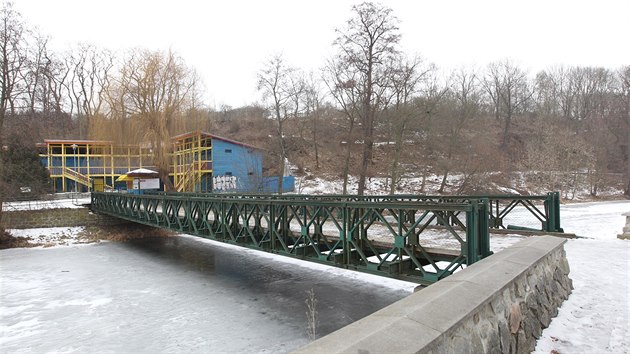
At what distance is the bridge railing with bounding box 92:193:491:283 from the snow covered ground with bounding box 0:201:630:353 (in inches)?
54.8

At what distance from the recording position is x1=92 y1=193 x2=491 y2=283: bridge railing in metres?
6.12

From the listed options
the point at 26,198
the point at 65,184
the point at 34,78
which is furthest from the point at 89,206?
the point at 65,184

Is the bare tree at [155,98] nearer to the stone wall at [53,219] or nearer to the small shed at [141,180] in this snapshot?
the small shed at [141,180]

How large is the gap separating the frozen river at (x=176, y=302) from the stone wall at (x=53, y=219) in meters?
7.26

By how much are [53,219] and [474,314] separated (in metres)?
26.5

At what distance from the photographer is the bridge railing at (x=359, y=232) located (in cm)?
612

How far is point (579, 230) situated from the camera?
1523 centimetres

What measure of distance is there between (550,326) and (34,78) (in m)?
28.2

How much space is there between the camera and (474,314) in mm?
3240

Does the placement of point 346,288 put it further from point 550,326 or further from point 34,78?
point 34,78

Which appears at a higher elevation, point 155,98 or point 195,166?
point 155,98

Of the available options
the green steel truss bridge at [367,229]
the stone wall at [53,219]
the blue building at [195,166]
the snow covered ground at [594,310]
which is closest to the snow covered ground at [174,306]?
the snow covered ground at [594,310]

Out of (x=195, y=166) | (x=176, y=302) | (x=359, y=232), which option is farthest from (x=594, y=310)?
(x=195, y=166)

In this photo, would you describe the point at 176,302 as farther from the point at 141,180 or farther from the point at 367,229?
the point at 141,180
